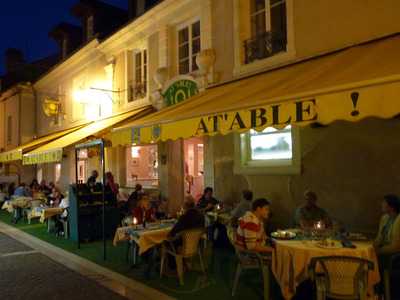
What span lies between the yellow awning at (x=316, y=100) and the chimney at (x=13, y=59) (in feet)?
75.9

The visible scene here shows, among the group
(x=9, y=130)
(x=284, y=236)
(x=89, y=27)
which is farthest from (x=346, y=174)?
(x=9, y=130)

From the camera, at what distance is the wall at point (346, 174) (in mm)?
5609

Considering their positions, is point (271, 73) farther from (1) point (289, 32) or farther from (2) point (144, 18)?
(2) point (144, 18)

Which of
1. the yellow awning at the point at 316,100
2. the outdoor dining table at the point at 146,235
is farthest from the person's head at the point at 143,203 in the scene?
the yellow awning at the point at 316,100

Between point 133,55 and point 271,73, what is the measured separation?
20.9 feet

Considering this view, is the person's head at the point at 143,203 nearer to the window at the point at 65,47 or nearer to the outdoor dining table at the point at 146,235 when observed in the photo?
the outdoor dining table at the point at 146,235

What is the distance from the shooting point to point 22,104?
20.2 metres

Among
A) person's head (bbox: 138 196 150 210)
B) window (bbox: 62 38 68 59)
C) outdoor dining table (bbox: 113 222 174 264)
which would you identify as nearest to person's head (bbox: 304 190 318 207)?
outdoor dining table (bbox: 113 222 174 264)

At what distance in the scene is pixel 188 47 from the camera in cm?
998

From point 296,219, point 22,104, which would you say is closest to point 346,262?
point 296,219

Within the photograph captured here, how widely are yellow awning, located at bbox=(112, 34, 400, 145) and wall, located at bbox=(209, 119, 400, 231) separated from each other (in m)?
1.24

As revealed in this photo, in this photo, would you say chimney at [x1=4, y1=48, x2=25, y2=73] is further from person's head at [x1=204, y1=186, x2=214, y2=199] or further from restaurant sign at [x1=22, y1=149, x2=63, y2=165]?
person's head at [x1=204, y1=186, x2=214, y2=199]

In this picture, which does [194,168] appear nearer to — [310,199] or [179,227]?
[310,199]

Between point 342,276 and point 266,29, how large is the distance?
18.8 feet
